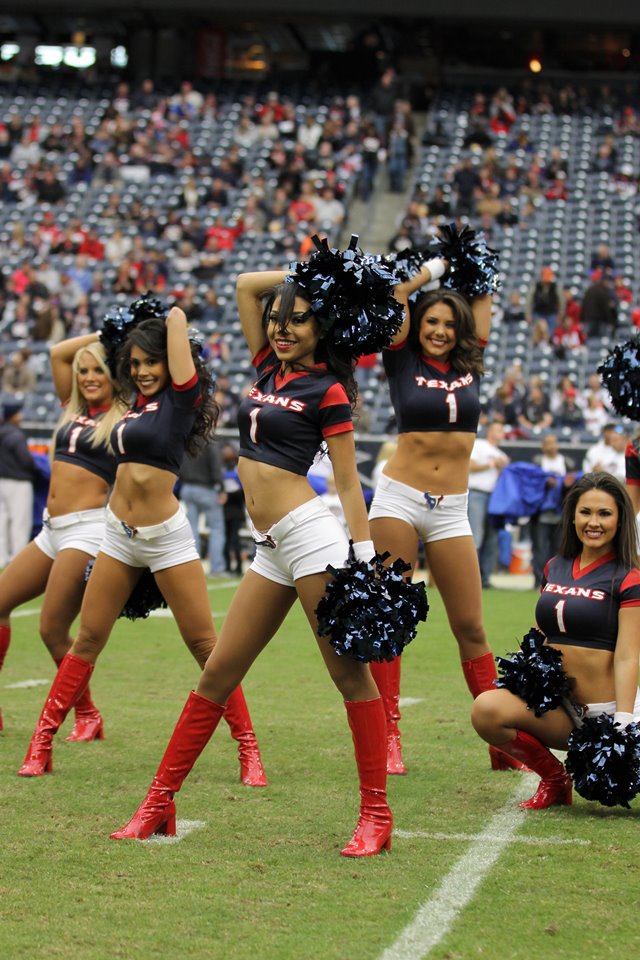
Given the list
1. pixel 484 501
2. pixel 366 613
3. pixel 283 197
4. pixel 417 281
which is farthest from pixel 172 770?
pixel 283 197

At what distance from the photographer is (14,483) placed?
46.3 feet

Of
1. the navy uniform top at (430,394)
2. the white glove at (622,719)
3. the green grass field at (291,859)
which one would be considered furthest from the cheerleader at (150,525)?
the white glove at (622,719)

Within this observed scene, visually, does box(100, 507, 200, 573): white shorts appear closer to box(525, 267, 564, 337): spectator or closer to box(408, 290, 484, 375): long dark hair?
box(408, 290, 484, 375): long dark hair

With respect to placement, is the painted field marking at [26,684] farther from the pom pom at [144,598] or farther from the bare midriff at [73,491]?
the pom pom at [144,598]

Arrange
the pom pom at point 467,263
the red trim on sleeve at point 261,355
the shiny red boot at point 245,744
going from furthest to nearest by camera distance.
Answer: the pom pom at point 467,263 → the shiny red boot at point 245,744 → the red trim on sleeve at point 261,355

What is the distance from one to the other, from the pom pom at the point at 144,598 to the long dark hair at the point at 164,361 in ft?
1.81

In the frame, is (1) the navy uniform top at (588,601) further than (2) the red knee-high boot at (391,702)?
No

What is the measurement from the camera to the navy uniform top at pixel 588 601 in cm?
488

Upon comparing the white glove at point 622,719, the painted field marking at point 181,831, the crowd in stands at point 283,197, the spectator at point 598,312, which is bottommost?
the painted field marking at point 181,831

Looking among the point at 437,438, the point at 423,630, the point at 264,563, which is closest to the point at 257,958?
the point at 264,563

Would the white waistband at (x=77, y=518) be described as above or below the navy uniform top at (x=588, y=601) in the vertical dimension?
above

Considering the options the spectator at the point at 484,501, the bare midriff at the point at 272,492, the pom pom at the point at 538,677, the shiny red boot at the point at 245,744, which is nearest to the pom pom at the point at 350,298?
the bare midriff at the point at 272,492

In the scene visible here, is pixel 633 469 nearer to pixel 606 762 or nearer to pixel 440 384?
pixel 440 384

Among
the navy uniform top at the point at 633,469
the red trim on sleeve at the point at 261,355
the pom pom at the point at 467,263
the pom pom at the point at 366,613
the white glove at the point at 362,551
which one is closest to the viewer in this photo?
the pom pom at the point at 366,613
